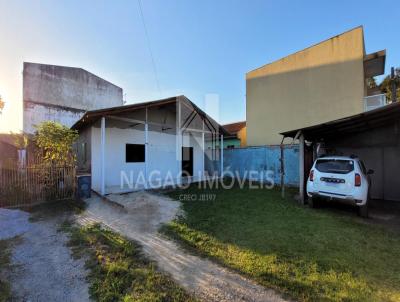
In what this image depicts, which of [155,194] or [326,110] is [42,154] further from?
[326,110]

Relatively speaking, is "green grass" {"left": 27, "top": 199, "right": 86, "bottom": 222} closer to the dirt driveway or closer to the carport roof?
the dirt driveway

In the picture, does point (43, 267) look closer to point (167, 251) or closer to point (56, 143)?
point (167, 251)

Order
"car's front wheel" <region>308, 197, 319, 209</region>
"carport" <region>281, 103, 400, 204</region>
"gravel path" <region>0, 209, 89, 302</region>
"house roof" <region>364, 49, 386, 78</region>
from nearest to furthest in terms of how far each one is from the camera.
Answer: "gravel path" <region>0, 209, 89, 302</region>
"car's front wheel" <region>308, 197, 319, 209</region>
"carport" <region>281, 103, 400, 204</region>
"house roof" <region>364, 49, 386, 78</region>

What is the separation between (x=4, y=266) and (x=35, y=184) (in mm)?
4495

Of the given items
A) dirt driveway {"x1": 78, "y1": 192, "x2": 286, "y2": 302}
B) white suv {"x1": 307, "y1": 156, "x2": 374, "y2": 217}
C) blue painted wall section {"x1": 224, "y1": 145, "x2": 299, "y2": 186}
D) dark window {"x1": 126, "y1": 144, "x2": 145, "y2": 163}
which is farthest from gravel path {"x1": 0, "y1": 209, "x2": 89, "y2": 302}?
blue painted wall section {"x1": 224, "y1": 145, "x2": 299, "y2": 186}

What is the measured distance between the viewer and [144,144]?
11.3 metres

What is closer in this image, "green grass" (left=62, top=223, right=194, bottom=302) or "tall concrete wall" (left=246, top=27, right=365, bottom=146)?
"green grass" (left=62, top=223, right=194, bottom=302)

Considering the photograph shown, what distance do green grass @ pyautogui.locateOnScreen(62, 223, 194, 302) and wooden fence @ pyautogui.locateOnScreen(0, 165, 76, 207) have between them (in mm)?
3763

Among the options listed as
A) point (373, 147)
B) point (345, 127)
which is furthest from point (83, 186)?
point (373, 147)

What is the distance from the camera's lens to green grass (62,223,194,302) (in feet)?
8.74

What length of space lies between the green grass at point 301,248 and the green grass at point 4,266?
2.59 m

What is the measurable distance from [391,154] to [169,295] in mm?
9785

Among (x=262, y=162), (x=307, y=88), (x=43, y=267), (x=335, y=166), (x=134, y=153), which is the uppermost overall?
(x=307, y=88)

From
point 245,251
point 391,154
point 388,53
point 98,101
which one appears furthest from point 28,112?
point 388,53
